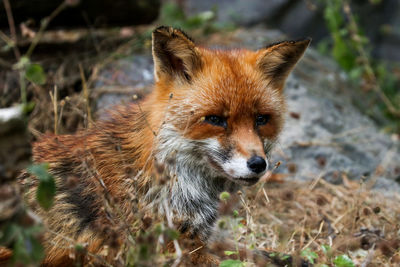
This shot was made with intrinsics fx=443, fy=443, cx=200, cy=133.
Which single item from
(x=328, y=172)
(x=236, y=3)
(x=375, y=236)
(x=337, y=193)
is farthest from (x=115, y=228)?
(x=236, y=3)

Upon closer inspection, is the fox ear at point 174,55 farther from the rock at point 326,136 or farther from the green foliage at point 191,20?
the green foliage at point 191,20

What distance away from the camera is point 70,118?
5895 mm

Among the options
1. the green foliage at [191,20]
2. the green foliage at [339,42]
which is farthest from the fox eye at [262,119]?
the green foliage at [191,20]

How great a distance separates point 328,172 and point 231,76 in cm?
274

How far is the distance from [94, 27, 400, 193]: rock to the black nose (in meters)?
2.01

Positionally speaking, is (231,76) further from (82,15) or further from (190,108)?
(82,15)

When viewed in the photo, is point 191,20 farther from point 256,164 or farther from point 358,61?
point 256,164

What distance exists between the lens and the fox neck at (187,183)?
3.46m

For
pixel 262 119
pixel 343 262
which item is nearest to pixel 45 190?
pixel 262 119

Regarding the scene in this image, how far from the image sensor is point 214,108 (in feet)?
11.3

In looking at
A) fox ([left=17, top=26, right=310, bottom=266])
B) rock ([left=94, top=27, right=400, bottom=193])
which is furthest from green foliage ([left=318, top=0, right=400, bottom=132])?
fox ([left=17, top=26, right=310, bottom=266])

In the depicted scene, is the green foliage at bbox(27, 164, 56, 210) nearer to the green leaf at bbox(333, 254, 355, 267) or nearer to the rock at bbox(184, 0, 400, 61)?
the green leaf at bbox(333, 254, 355, 267)

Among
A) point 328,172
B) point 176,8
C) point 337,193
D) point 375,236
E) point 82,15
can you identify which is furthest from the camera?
point 176,8

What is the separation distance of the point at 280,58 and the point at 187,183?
1.42 m
